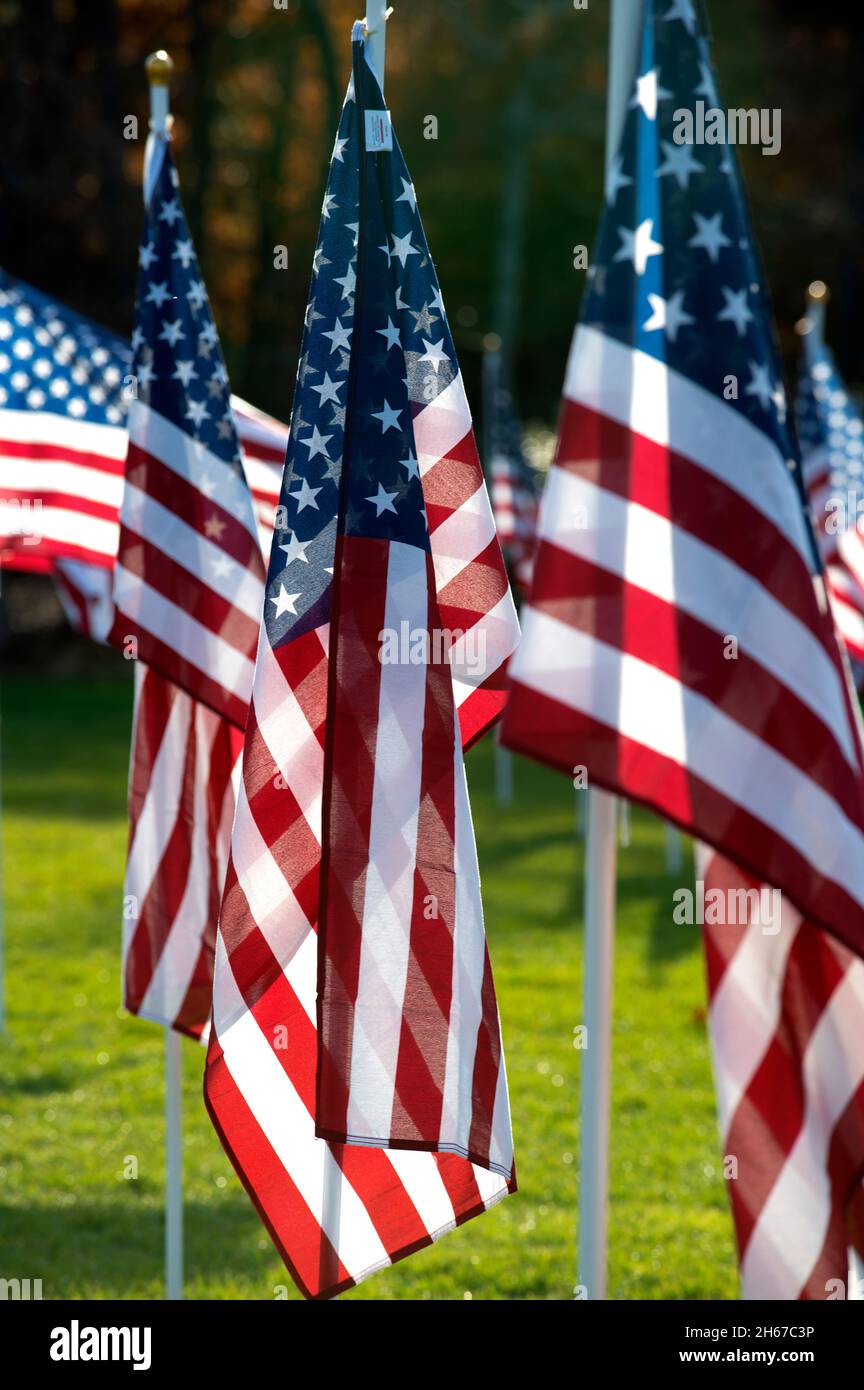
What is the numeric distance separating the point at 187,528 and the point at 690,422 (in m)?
2.07

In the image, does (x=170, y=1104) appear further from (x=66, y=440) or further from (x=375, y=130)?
(x=66, y=440)

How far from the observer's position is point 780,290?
34156 millimetres

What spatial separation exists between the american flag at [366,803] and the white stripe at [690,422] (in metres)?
0.48

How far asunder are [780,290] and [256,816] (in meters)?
32.4

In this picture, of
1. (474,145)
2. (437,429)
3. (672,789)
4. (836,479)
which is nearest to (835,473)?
(836,479)

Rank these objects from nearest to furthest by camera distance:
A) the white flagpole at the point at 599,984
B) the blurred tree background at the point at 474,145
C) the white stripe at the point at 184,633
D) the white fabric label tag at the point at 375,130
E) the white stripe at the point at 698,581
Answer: the white stripe at the point at 698,581, the white flagpole at the point at 599,984, the white fabric label tag at the point at 375,130, the white stripe at the point at 184,633, the blurred tree background at the point at 474,145

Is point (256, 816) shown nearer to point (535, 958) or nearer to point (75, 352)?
point (75, 352)

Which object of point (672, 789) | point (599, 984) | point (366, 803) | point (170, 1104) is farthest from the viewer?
point (170, 1104)

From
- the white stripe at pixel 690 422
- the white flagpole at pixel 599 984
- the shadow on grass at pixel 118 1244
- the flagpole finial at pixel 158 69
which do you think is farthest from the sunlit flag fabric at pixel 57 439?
the white stripe at pixel 690 422

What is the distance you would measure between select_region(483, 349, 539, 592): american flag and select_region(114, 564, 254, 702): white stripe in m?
9.16

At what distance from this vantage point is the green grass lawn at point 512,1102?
6.22 metres

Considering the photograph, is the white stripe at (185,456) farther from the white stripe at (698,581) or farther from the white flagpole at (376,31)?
the white stripe at (698,581)

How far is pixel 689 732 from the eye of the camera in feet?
10.9
